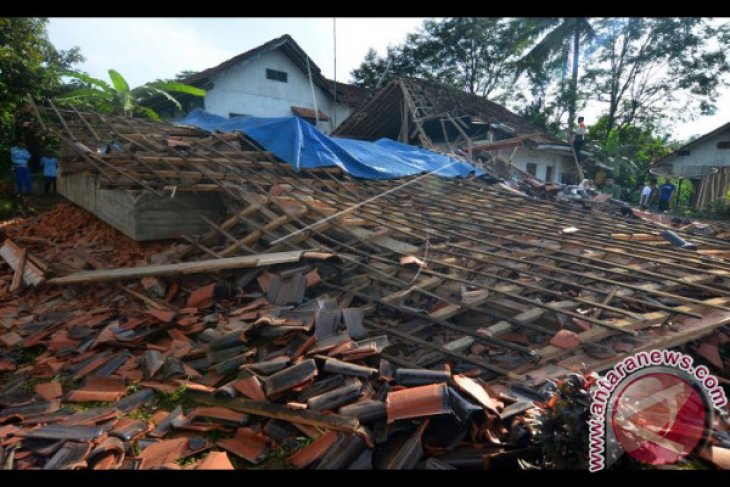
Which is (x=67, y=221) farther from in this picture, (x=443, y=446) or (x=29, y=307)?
(x=443, y=446)

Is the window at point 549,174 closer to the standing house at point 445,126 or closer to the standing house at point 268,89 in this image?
the standing house at point 445,126

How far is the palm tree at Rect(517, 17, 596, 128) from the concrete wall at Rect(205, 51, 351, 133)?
44.0 feet

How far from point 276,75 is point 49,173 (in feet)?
32.8

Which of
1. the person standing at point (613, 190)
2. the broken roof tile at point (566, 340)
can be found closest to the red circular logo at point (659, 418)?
the broken roof tile at point (566, 340)

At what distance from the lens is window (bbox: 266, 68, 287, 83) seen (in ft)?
59.4

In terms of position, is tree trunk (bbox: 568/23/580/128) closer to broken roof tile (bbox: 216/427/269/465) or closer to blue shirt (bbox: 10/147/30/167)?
blue shirt (bbox: 10/147/30/167)

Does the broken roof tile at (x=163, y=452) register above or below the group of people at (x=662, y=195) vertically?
below

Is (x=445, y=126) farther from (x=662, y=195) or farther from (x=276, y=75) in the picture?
(x=662, y=195)

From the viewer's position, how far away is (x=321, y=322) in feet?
12.3

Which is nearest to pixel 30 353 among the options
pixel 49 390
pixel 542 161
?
pixel 49 390

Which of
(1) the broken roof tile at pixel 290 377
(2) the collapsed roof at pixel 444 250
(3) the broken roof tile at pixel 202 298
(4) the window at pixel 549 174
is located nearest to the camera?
(1) the broken roof tile at pixel 290 377

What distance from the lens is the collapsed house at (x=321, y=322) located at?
2.61 metres

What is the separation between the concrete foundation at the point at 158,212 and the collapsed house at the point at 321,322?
0.42 feet

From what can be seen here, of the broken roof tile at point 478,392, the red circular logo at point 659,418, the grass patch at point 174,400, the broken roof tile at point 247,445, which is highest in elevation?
the red circular logo at point 659,418
